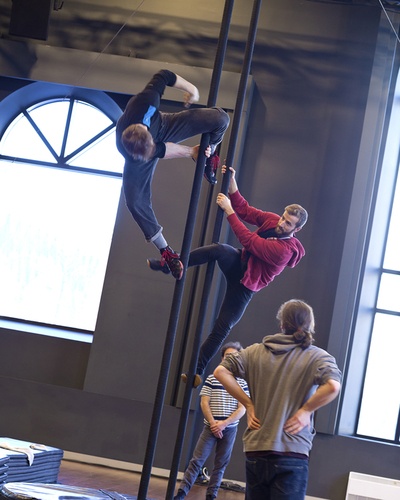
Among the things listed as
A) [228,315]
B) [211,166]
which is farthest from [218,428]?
[211,166]

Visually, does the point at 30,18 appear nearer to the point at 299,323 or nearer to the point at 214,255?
the point at 214,255

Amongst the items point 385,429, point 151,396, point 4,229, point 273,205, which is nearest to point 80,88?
point 4,229

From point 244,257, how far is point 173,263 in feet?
2.07

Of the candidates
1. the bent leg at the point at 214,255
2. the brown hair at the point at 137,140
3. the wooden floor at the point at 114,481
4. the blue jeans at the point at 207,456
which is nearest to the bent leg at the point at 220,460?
the blue jeans at the point at 207,456

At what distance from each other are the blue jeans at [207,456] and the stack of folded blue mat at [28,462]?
1.10 m

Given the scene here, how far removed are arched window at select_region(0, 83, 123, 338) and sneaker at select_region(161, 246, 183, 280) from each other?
4.55 metres

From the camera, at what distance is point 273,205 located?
863 cm

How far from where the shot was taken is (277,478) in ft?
11.5

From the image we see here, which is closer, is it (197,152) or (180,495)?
(197,152)

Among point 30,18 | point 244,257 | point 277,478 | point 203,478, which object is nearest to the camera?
point 277,478

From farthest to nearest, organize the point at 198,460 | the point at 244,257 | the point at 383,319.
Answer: the point at 383,319
the point at 198,460
the point at 244,257

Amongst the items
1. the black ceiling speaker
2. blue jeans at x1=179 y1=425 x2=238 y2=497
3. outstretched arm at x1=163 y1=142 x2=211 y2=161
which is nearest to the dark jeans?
outstretched arm at x1=163 y1=142 x2=211 y2=161

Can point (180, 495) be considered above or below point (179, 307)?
below

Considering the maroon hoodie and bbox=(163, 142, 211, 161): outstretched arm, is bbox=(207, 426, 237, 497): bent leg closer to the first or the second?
the maroon hoodie
